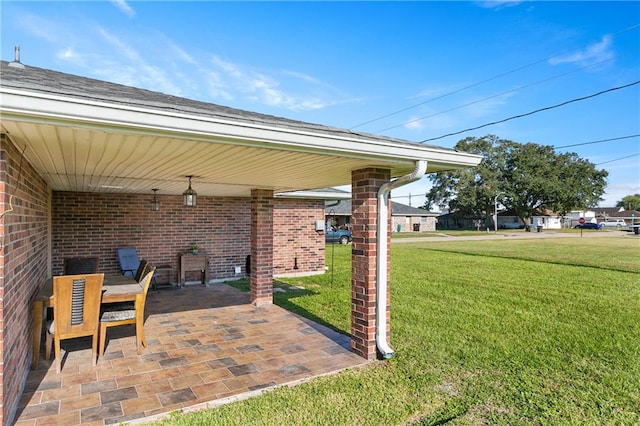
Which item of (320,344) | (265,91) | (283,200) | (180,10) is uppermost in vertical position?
(265,91)

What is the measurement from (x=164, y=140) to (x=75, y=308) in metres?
2.33

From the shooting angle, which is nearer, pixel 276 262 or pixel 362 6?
pixel 362 6

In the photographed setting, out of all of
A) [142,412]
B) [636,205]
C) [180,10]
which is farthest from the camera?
[636,205]

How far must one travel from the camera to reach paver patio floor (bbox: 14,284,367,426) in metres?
3.06

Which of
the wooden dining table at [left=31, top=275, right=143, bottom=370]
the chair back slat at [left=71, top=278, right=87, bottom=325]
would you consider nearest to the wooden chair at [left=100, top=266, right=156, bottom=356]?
the wooden dining table at [left=31, top=275, right=143, bottom=370]

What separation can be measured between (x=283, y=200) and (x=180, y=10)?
5.05 m

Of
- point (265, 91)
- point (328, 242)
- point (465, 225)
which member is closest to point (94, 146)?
point (265, 91)

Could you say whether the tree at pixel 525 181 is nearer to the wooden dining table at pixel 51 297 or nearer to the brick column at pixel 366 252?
the brick column at pixel 366 252

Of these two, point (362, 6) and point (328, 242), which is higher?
point (362, 6)

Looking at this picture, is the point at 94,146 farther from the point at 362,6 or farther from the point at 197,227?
the point at 362,6

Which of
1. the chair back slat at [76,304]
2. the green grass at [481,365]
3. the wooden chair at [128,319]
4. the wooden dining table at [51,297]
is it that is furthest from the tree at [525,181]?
the chair back slat at [76,304]

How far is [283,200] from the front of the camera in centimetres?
1014

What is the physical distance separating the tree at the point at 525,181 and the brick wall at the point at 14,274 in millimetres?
45249

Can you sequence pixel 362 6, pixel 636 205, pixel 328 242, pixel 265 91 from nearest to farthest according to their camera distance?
pixel 362 6
pixel 265 91
pixel 328 242
pixel 636 205
